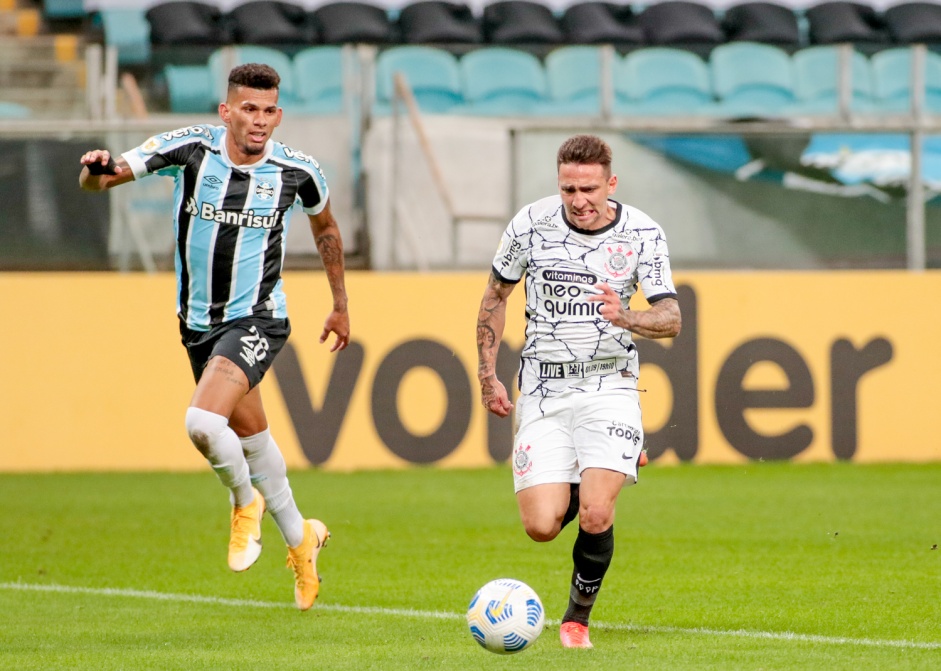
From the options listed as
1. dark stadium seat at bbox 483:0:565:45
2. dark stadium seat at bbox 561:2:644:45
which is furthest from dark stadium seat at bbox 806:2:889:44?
dark stadium seat at bbox 483:0:565:45

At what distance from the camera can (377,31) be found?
63.2ft

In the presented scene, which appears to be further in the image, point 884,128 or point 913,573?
point 884,128

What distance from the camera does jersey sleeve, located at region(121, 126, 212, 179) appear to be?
7152 mm

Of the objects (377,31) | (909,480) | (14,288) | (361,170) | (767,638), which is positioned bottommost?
(909,480)

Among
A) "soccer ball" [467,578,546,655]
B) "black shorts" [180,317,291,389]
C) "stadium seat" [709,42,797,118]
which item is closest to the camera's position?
"soccer ball" [467,578,546,655]

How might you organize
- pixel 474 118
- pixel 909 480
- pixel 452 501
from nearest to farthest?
pixel 452 501
pixel 909 480
pixel 474 118

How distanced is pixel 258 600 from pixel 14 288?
7126mm

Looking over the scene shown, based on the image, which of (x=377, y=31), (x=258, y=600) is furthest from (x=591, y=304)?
(x=377, y=31)

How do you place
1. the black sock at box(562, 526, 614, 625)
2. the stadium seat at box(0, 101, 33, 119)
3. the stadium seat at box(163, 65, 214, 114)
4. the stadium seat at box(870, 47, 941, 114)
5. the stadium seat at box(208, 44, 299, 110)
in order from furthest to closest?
the stadium seat at box(870, 47, 941, 114) < the stadium seat at box(0, 101, 33, 119) < the stadium seat at box(163, 65, 214, 114) < the stadium seat at box(208, 44, 299, 110) < the black sock at box(562, 526, 614, 625)

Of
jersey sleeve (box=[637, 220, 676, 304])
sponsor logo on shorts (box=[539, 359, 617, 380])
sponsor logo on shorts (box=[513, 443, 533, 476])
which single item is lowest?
sponsor logo on shorts (box=[513, 443, 533, 476])

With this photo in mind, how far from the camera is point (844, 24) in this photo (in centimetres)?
2041

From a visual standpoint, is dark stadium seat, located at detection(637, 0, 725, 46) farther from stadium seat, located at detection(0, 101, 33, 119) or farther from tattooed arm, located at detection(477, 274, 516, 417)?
tattooed arm, located at detection(477, 274, 516, 417)

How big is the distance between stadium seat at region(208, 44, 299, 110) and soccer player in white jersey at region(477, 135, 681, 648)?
25.3ft

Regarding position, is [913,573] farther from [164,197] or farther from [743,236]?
[164,197]
